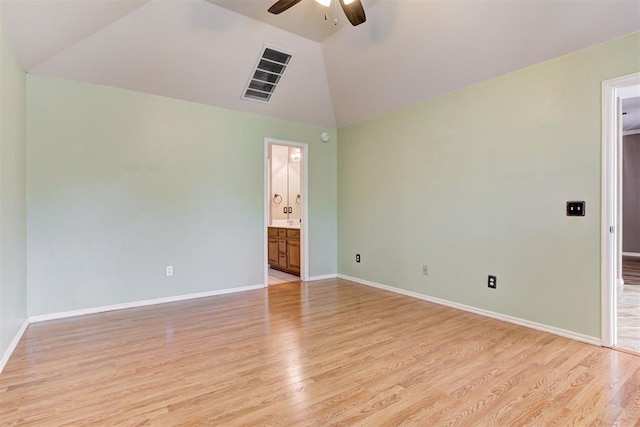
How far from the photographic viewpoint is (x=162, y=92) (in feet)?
12.7

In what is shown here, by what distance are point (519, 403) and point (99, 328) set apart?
136 inches

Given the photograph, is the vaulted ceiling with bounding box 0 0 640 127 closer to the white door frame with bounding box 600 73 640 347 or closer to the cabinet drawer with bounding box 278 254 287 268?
the white door frame with bounding box 600 73 640 347

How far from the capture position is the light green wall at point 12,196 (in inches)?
94.5

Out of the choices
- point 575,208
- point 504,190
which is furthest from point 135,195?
point 575,208

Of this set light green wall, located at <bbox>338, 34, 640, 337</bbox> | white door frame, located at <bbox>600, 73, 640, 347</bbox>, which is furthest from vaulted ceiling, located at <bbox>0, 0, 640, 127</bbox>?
white door frame, located at <bbox>600, 73, 640, 347</bbox>

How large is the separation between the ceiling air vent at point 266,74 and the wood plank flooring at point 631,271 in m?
5.72

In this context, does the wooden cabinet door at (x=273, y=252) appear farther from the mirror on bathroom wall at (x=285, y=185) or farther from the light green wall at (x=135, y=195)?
the light green wall at (x=135, y=195)

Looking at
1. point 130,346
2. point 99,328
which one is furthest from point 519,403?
point 99,328

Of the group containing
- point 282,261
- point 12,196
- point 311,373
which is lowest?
point 311,373

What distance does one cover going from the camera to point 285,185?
685 cm

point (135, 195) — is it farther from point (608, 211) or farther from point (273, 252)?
point (608, 211)

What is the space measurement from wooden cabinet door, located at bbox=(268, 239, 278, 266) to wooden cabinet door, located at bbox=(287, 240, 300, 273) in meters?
0.47

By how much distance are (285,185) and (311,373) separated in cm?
494

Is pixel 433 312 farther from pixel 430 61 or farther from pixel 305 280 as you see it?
pixel 430 61
